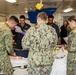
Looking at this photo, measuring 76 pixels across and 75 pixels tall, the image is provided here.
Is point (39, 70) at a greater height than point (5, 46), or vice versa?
point (5, 46)

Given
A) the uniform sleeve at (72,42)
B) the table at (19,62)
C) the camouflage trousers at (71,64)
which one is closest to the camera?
the uniform sleeve at (72,42)

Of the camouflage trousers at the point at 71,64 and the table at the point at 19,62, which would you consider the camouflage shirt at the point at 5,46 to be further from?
the camouflage trousers at the point at 71,64

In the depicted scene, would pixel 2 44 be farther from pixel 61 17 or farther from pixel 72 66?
pixel 61 17

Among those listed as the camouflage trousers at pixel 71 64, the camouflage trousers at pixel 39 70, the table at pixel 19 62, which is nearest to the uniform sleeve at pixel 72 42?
the camouflage trousers at pixel 71 64

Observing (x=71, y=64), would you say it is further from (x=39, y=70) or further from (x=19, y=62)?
(x=19, y=62)

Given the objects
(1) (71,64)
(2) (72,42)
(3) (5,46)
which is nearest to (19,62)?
(3) (5,46)

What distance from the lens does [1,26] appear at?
3.29m

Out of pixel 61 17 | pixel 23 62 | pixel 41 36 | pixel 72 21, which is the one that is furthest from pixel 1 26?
pixel 61 17

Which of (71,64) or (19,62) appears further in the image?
(19,62)

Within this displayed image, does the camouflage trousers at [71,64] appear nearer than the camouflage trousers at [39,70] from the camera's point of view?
No

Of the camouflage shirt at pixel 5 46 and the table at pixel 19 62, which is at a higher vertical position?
the camouflage shirt at pixel 5 46

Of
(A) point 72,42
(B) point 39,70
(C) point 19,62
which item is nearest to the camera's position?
(B) point 39,70

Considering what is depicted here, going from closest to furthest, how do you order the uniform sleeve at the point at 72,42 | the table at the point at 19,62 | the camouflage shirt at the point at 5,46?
the camouflage shirt at the point at 5,46
the uniform sleeve at the point at 72,42
the table at the point at 19,62

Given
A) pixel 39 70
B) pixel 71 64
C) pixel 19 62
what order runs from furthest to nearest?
pixel 19 62
pixel 71 64
pixel 39 70
